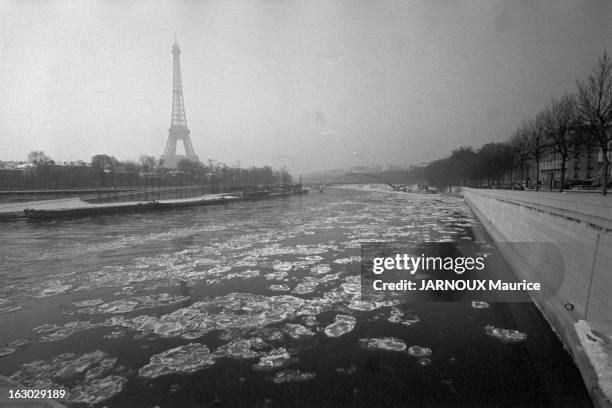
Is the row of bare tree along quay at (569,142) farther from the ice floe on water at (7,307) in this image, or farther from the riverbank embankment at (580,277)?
the ice floe on water at (7,307)

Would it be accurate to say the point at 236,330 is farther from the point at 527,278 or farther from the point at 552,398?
the point at 527,278

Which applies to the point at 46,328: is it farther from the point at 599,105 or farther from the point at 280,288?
the point at 599,105

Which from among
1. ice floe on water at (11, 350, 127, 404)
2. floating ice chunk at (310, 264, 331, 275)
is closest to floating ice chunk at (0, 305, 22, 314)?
ice floe on water at (11, 350, 127, 404)

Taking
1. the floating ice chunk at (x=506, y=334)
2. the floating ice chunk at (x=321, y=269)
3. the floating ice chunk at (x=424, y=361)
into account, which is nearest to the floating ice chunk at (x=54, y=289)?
the floating ice chunk at (x=321, y=269)

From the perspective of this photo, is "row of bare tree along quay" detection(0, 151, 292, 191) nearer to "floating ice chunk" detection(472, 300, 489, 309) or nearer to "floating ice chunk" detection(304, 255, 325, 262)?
"floating ice chunk" detection(304, 255, 325, 262)

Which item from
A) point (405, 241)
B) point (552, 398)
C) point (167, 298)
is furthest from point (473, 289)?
point (167, 298)

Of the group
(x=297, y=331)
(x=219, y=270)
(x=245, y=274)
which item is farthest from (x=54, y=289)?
(x=297, y=331)
